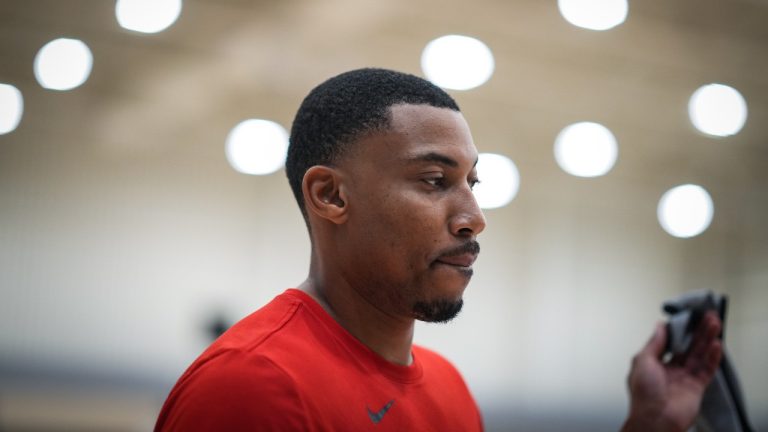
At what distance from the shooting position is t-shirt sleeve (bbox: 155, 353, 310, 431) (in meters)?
1.06

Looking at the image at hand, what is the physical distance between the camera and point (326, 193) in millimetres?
1334

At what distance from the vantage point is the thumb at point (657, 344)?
1841mm

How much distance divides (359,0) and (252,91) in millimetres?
707

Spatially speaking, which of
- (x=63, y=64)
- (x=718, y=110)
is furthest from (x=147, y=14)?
(x=718, y=110)

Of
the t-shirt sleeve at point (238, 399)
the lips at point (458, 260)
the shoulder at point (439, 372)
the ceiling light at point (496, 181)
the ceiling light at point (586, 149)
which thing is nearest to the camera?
the t-shirt sleeve at point (238, 399)

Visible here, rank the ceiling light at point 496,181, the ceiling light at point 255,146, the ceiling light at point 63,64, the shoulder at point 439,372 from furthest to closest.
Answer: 1. the ceiling light at point 496,181
2. the ceiling light at point 255,146
3. the ceiling light at point 63,64
4. the shoulder at point 439,372

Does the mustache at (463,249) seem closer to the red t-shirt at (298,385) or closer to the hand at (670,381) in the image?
the red t-shirt at (298,385)

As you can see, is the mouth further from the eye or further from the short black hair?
the short black hair

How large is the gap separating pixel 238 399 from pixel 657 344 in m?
1.12

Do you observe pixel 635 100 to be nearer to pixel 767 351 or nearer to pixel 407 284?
pixel 767 351

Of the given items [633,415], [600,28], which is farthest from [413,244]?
[600,28]

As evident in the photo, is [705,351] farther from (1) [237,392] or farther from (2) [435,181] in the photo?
(1) [237,392]

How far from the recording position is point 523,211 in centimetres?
479

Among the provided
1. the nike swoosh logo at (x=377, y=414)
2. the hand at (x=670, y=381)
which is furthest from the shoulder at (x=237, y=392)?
the hand at (x=670, y=381)
